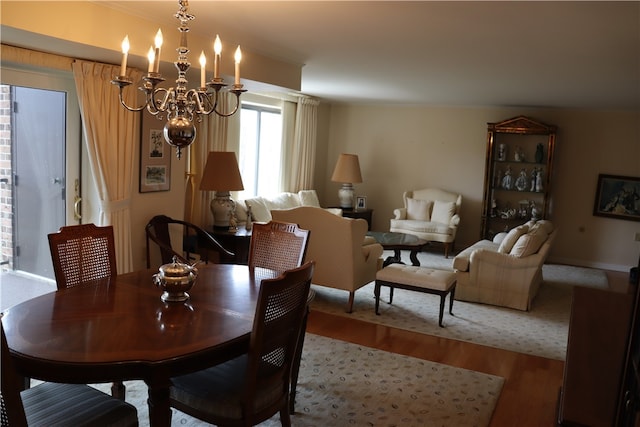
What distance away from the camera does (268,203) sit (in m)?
6.95

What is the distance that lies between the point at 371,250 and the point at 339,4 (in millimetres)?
2809

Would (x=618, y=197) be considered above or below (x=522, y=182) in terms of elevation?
below

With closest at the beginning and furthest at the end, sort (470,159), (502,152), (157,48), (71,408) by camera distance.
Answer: (71,408) → (157,48) → (502,152) → (470,159)

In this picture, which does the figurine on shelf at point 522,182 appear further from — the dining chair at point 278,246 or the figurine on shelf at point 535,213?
the dining chair at point 278,246

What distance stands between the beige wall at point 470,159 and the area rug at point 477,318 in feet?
7.07

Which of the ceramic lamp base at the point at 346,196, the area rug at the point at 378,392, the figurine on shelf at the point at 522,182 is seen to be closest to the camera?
the area rug at the point at 378,392

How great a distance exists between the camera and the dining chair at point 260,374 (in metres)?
2.09

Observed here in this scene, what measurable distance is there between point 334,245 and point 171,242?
149 centimetres

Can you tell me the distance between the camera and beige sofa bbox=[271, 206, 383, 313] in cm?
477

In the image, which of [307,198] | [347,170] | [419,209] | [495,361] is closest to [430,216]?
[419,209]

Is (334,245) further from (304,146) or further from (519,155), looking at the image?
(519,155)

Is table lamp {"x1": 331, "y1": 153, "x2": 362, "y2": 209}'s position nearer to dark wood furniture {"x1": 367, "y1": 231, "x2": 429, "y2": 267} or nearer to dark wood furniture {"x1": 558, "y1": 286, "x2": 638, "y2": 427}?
dark wood furniture {"x1": 367, "y1": 231, "x2": 429, "y2": 267}

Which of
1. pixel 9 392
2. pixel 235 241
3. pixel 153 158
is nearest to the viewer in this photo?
pixel 9 392

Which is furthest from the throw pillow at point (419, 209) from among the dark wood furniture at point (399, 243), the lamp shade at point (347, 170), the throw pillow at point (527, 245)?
the throw pillow at point (527, 245)
